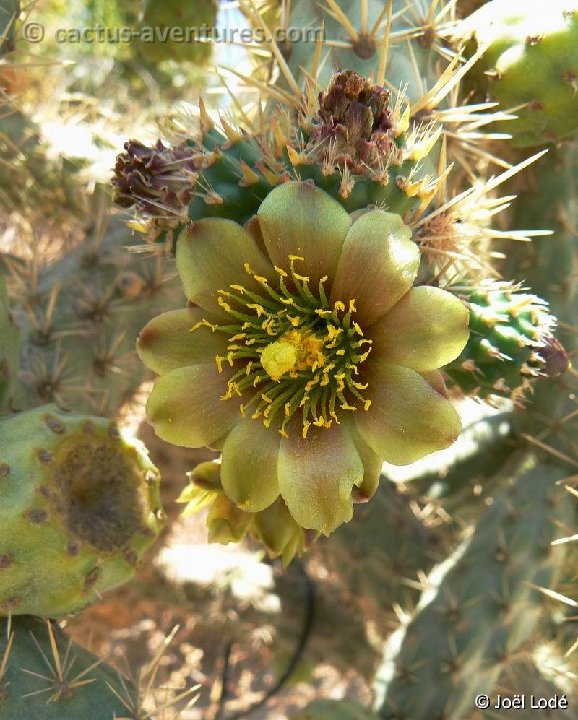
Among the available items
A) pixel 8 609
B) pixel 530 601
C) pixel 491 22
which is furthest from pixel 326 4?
pixel 530 601

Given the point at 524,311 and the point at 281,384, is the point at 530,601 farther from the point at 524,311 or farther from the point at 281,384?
the point at 281,384

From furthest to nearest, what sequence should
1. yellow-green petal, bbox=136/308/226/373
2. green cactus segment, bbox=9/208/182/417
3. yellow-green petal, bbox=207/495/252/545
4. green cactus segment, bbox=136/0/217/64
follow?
green cactus segment, bbox=136/0/217/64 → green cactus segment, bbox=9/208/182/417 → yellow-green petal, bbox=207/495/252/545 → yellow-green petal, bbox=136/308/226/373

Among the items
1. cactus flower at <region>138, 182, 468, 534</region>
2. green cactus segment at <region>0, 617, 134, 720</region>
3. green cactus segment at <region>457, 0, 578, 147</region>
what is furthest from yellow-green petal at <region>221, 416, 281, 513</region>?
green cactus segment at <region>457, 0, 578, 147</region>

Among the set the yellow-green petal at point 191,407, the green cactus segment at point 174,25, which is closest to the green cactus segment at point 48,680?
the yellow-green petal at point 191,407

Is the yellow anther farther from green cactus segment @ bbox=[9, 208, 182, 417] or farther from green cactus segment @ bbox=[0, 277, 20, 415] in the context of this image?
green cactus segment @ bbox=[9, 208, 182, 417]

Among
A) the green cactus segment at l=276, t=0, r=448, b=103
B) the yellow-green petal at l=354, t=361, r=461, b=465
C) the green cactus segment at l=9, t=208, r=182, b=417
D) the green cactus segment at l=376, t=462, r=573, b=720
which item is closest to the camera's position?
the yellow-green petal at l=354, t=361, r=461, b=465

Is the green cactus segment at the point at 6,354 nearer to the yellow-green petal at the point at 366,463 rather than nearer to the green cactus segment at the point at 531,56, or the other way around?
the yellow-green petal at the point at 366,463

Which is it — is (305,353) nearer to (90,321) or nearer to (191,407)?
(191,407)
